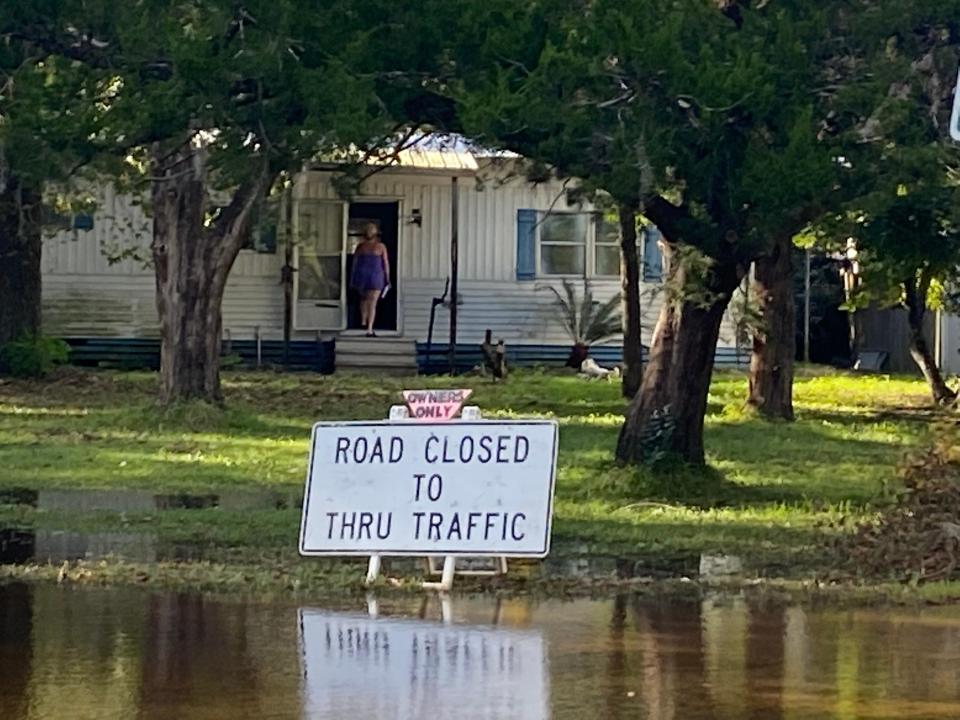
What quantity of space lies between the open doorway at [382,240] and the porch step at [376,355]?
2.60ft

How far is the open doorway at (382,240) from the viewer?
102ft

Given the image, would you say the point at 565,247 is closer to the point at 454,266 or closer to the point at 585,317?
the point at 585,317

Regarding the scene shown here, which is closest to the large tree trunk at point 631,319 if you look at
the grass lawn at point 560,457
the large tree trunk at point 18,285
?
the grass lawn at point 560,457

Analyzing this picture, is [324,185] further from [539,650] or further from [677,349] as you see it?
[539,650]

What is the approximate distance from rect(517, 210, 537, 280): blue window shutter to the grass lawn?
8.84ft

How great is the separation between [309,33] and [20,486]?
5.86 metres

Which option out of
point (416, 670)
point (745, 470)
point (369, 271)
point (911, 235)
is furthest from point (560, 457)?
point (369, 271)

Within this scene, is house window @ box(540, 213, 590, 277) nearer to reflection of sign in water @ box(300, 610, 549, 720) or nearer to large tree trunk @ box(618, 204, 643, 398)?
large tree trunk @ box(618, 204, 643, 398)


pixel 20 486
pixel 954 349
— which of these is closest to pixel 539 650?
pixel 20 486

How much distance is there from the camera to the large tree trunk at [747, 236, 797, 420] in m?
22.1

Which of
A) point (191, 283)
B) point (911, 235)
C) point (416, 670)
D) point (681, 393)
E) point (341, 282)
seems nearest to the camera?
point (416, 670)

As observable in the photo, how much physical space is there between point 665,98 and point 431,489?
279 centimetres

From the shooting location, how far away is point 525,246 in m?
31.2

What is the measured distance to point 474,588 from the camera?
10.8 meters
